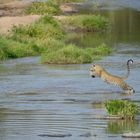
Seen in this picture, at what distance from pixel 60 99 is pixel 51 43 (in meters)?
14.0

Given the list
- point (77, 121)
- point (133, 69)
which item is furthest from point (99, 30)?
point (77, 121)

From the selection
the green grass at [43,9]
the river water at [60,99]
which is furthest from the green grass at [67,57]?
the green grass at [43,9]

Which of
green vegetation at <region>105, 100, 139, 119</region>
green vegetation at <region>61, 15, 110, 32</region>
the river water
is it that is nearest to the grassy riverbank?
green vegetation at <region>61, 15, 110, 32</region>

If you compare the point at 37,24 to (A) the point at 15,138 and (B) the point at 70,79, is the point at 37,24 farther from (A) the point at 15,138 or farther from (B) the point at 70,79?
(A) the point at 15,138

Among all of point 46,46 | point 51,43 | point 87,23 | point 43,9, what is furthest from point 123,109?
point 43,9

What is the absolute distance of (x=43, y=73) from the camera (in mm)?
26531

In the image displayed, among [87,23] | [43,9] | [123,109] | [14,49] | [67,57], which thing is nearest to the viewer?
[123,109]

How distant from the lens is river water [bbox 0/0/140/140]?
15.5m

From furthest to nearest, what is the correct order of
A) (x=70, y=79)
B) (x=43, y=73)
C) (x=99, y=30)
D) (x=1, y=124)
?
(x=99, y=30)
(x=43, y=73)
(x=70, y=79)
(x=1, y=124)

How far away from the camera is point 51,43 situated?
34.5m

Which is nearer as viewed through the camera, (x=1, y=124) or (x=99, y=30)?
(x=1, y=124)

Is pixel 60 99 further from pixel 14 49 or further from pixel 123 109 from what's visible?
pixel 14 49

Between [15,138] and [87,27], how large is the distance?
28250 mm

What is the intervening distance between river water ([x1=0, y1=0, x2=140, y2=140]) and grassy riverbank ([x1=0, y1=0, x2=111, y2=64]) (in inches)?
24.6
